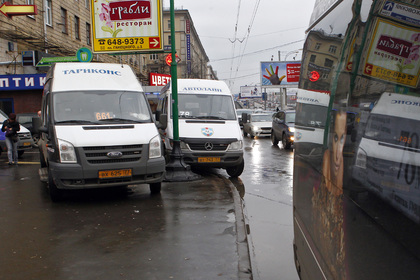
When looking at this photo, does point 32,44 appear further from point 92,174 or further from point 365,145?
point 365,145

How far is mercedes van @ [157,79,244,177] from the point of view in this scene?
930 cm

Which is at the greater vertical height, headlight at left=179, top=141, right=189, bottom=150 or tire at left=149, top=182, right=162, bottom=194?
headlight at left=179, top=141, right=189, bottom=150

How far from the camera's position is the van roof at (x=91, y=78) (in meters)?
7.77

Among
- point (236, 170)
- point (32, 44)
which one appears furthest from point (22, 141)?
point (32, 44)

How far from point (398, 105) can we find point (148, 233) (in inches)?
172

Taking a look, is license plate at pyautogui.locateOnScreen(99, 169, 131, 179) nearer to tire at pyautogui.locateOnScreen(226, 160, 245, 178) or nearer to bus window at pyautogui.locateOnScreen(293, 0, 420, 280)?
tire at pyautogui.locateOnScreen(226, 160, 245, 178)

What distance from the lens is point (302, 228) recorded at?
3088mm

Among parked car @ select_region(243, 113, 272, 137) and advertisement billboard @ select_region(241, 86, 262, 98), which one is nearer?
parked car @ select_region(243, 113, 272, 137)

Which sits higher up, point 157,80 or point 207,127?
point 157,80

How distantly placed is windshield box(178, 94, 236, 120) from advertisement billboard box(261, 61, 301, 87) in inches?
1529

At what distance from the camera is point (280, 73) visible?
160 ft

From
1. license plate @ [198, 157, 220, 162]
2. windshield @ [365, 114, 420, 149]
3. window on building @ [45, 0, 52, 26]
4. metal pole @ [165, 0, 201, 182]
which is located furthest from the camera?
window on building @ [45, 0, 52, 26]

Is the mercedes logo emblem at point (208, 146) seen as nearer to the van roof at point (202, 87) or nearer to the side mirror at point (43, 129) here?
the van roof at point (202, 87)

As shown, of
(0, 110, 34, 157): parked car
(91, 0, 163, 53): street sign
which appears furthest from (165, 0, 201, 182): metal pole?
(0, 110, 34, 157): parked car
